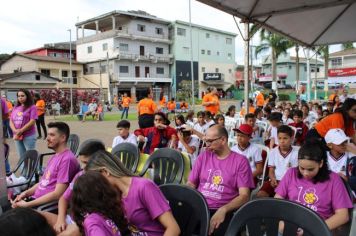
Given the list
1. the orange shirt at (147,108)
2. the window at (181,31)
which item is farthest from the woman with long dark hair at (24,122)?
the window at (181,31)

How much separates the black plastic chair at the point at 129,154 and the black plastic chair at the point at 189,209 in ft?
6.77

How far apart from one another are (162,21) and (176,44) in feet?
12.2

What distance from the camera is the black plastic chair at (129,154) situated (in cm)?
461

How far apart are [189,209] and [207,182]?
2.32 ft

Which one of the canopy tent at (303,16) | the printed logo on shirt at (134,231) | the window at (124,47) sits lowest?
the printed logo on shirt at (134,231)

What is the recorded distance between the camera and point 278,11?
20.9ft

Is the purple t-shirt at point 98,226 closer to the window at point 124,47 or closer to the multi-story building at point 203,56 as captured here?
the window at point 124,47

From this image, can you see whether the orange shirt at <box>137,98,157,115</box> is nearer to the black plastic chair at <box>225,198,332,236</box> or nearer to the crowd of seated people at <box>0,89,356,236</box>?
the crowd of seated people at <box>0,89,356,236</box>

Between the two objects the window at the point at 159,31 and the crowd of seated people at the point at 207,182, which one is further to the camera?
the window at the point at 159,31

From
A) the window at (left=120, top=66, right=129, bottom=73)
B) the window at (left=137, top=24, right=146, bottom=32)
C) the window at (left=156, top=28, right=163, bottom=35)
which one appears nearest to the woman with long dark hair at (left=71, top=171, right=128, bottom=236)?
the window at (left=120, top=66, right=129, bottom=73)

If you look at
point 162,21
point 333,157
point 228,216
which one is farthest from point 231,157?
point 162,21

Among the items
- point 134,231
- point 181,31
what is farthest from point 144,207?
point 181,31

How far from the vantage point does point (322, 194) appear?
2543mm

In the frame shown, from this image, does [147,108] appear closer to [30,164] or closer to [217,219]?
[30,164]
